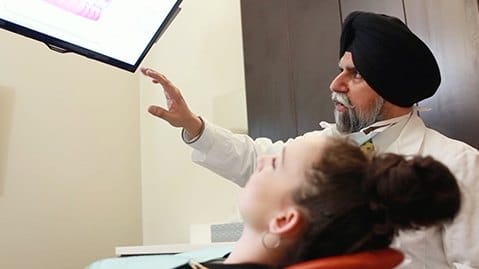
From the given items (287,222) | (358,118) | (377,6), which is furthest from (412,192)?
(377,6)

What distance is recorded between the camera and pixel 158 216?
2469mm

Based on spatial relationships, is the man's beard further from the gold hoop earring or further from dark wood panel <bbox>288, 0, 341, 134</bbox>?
the gold hoop earring

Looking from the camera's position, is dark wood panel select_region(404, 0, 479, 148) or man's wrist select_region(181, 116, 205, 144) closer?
dark wood panel select_region(404, 0, 479, 148)

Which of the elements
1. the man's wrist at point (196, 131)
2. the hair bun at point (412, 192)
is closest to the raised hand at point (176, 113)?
the man's wrist at point (196, 131)

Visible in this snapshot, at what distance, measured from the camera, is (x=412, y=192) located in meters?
0.75

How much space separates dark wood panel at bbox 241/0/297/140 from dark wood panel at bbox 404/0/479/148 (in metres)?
0.49

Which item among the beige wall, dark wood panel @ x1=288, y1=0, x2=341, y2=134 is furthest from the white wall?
dark wood panel @ x1=288, y1=0, x2=341, y2=134

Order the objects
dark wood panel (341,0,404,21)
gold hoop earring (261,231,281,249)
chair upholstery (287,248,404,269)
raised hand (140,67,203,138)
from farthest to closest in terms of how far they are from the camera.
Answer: dark wood panel (341,0,404,21), raised hand (140,67,203,138), gold hoop earring (261,231,281,249), chair upholstery (287,248,404,269)

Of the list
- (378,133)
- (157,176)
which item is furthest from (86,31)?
(157,176)

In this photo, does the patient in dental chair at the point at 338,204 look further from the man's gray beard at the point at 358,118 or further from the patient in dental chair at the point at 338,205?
the man's gray beard at the point at 358,118

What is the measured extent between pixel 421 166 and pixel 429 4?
0.85 m

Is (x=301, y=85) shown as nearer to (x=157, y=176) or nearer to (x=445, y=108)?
(x=445, y=108)

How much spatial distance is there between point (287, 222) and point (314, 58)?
1.00 metres

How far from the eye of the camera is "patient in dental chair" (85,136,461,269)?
765 mm
